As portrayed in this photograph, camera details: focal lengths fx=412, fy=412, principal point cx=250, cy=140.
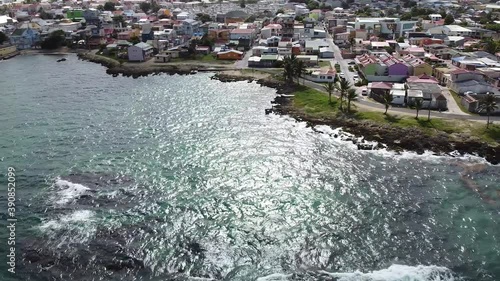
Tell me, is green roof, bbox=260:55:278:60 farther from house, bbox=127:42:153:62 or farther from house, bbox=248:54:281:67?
house, bbox=127:42:153:62

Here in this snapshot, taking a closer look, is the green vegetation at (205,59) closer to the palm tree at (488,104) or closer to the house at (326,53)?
the house at (326,53)

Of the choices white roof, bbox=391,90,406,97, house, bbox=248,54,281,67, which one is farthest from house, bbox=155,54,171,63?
white roof, bbox=391,90,406,97

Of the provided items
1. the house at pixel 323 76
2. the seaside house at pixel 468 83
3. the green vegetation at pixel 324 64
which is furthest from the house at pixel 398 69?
the green vegetation at pixel 324 64

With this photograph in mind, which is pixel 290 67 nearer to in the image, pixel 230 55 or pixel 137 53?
pixel 230 55

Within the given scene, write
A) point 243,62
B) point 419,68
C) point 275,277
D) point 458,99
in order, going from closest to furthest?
point 275,277, point 458,99, point 419,68, point 243,62

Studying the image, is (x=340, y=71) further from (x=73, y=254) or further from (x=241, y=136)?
(x=73, y=254)

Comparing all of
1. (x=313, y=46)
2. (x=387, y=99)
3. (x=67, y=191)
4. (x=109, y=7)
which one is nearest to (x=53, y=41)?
(x=109, y=7)

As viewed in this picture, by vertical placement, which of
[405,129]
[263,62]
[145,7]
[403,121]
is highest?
[145,7]
